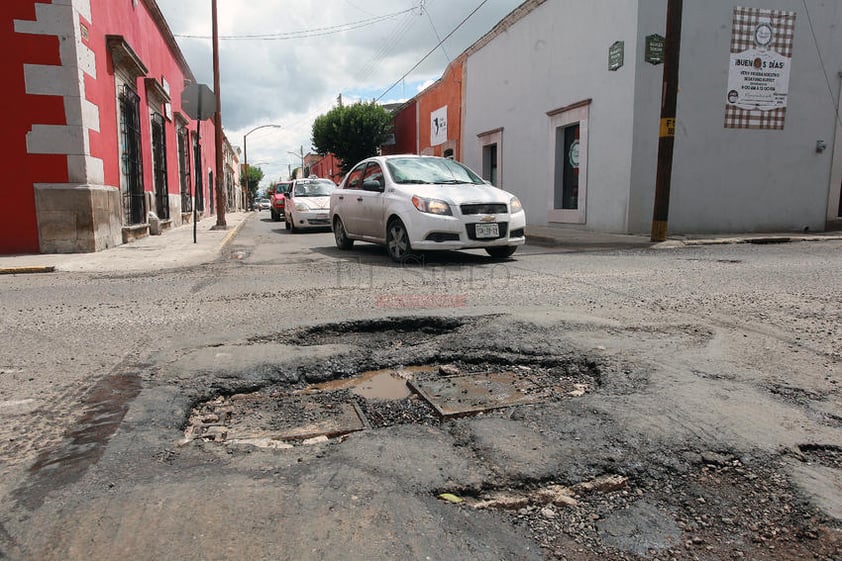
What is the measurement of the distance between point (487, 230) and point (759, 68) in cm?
899

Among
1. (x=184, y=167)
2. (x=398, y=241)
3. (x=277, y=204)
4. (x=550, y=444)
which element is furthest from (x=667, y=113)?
(x=277, y=204)

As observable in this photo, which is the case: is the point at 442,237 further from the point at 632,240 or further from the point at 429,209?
the point at 632,240

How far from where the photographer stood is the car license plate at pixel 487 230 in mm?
7297

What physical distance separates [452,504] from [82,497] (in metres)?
1.18

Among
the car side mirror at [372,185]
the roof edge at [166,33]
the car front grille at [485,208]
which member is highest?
the roof edge at [166,33]

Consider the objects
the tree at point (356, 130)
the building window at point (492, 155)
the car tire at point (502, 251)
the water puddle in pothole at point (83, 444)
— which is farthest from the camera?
the tree at point (356, 130)

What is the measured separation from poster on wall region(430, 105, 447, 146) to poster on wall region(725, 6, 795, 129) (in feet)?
40.0

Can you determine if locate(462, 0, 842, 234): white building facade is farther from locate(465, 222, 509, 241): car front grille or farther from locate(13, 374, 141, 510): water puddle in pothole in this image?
locate(13, 374, 141, 510): water puddle in pothole

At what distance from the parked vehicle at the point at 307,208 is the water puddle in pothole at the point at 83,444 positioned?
11477 mm

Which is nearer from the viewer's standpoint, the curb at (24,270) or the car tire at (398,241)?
the curb at (24,270)

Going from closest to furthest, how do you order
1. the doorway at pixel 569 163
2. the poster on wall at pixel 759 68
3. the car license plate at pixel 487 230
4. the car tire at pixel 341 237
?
1. the car license plate at pixel 487 230
2. the car tire at pixel 341 237
3. the poster on wall at pixel 759 68
4. the doorway at pixel 569 163

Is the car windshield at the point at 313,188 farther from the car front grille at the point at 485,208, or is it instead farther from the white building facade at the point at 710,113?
the car front grille at the point at 485,208

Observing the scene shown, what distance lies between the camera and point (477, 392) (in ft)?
9.20

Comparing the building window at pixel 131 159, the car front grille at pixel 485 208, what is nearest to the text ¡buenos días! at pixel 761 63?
the car front grille at pixel 485 208
